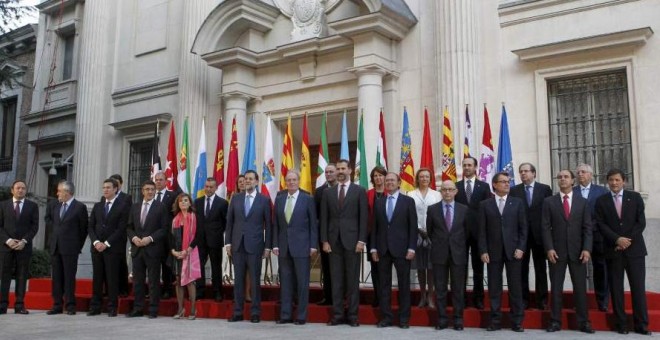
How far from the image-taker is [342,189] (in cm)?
756

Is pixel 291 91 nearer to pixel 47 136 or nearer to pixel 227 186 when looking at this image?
pixel 227 186

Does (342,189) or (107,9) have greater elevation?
(107,9)

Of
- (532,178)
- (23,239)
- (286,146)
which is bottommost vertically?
(23,239)

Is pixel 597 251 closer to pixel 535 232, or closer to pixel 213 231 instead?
pixel 535 232

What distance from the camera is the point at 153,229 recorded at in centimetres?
842

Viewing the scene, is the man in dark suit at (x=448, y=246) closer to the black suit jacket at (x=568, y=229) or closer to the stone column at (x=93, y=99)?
the black suit jacket at (x=568, y=229)

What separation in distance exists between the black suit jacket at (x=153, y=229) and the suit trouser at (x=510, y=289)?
4.05 metres

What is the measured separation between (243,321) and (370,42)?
5.69m

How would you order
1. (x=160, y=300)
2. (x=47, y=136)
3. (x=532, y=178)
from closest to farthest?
(x=532, y=178) < (x=160, y=300) < (x=47, y=136)

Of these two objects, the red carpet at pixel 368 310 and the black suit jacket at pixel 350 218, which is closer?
the red carpet at pixel 368 310

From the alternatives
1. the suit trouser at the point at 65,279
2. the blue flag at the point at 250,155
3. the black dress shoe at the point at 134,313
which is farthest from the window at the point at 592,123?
the suit trouser at the point at 65,279

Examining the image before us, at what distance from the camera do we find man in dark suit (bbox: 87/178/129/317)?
859cm

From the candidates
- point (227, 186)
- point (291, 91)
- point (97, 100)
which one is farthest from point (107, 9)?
point (227, 186)

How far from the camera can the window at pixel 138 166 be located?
15891mm
